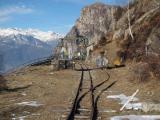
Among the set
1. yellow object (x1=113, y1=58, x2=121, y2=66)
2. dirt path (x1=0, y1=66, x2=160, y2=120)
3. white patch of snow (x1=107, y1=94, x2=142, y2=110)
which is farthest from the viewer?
yellow object (x1=113, y1=58, x2=121, y2=66)

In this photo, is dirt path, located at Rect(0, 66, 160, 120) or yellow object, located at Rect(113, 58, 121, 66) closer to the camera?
dirt path, located at Rect(0, 66, 160, 120)

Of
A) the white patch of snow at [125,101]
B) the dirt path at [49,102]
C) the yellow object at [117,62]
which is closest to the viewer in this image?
the dirt path at [49,102]

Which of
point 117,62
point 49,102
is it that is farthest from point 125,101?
point 117,62

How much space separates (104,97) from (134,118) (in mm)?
7280

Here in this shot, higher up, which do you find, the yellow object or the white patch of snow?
the yellow object

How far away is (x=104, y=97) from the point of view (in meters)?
22.8

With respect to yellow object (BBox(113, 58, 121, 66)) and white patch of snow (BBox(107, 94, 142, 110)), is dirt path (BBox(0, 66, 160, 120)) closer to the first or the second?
white patch of snow (BBox(107, 94, 142, 110))

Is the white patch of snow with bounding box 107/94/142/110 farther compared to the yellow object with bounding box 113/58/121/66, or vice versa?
the yellow object with bounding box 113/58/121/66

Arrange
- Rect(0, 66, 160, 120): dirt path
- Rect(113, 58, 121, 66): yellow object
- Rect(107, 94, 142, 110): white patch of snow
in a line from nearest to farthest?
Rect(0, 66, 160, 120): dirt path, Rect(107, 94, 142, 110): white patch of snow, Rect(113, 58, 121, 66): yellow object

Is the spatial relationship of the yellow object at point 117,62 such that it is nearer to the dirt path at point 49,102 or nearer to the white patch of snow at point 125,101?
A: the dirt path at point 49,102

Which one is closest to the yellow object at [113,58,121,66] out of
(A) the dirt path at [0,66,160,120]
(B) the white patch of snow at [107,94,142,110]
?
(A) the dirt path at [0,66,160,120]

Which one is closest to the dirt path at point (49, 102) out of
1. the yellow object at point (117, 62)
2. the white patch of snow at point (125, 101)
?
the white patch of snow at point (125, 101)

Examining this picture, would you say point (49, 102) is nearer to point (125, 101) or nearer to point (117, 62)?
point (125, 101)

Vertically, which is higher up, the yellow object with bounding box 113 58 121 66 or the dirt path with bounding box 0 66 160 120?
the yellow object with bounding box 113 58 121 66
